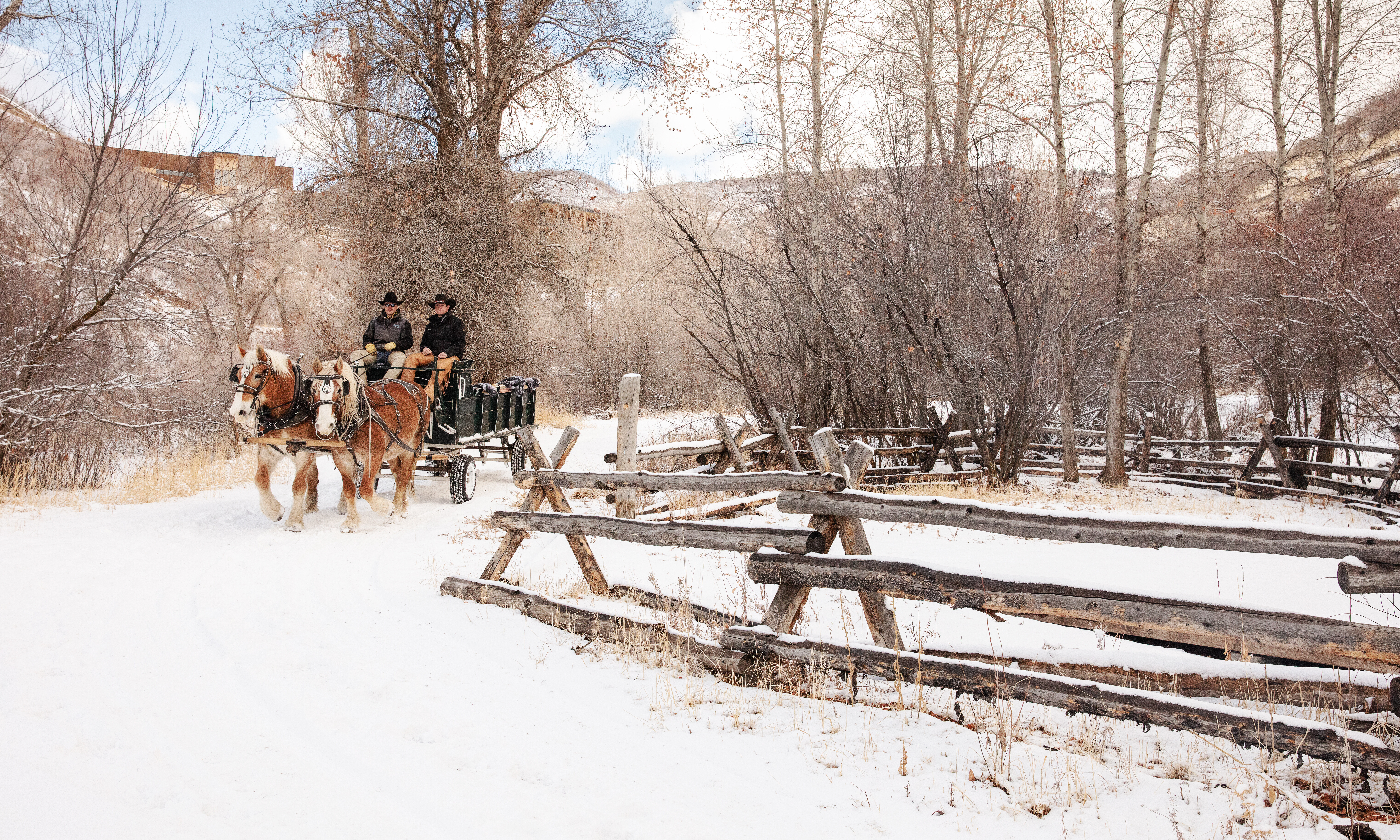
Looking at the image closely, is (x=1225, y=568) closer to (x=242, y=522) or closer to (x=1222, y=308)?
(x=242, y=522)

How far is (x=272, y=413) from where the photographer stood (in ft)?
24.2

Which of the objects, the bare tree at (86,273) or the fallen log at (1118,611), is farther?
the bare tree at (86,273)

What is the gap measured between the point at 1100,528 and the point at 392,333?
891 cm

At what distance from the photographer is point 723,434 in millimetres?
10328

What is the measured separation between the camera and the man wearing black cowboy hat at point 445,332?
10.6 metres

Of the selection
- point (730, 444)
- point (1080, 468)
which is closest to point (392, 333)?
point (730, 444)

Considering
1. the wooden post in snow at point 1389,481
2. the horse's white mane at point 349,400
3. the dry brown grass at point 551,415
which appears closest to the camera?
the horse's white mane at point 349,400

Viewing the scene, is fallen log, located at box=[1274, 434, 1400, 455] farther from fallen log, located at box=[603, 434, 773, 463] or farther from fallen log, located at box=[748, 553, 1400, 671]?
fallen log, located at box=[748, 553, 1400, 671]

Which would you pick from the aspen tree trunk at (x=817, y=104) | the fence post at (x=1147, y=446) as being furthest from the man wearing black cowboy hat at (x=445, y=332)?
the fence post at (x=1147, y=446)

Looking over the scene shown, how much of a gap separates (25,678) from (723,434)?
7.50 m

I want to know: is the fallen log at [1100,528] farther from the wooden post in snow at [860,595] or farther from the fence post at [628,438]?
the fence post at [628,438]

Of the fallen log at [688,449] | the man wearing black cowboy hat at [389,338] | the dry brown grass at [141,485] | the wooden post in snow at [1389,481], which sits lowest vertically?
the wooden post in snow at [1389,481]

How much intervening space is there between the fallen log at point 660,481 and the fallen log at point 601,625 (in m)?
0.81

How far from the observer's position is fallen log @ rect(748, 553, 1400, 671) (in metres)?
3.02
